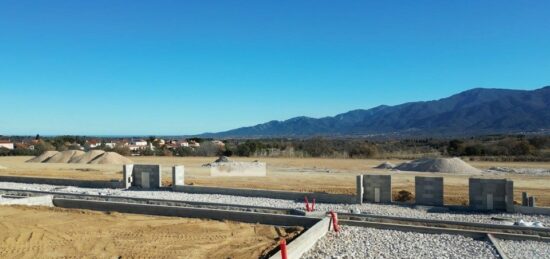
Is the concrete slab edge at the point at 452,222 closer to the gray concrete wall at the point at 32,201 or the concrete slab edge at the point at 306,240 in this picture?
the concrete slab edge at the point at 306,240

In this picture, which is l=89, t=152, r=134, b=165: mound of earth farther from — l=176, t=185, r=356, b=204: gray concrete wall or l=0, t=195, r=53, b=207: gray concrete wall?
l=0, t=195, r=53, b=207: gray concrete wall

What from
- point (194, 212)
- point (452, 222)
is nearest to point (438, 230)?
point (452, 222)

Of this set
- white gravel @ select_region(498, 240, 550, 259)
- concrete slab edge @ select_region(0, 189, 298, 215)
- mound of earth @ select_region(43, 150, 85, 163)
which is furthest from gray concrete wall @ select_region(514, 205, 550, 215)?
mound of earth @ select_region(43, 150, 85, 163)

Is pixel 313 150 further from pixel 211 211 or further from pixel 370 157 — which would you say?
pixel 211 211

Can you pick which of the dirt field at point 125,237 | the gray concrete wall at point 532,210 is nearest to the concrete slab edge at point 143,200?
the dirt field at point 125,237

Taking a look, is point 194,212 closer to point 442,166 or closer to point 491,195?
point 491,195

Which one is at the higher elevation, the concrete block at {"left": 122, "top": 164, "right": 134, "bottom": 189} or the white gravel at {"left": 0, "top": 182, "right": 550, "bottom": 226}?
the concrete block at {"left": 122, "top": 164, "right": 134, "bottom": 189}

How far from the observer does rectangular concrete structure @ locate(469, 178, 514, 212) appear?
17719 millimetres

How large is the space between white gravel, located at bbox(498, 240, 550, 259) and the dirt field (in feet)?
17.1

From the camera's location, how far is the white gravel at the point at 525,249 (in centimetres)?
1182

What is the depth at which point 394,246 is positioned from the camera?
1257 cm

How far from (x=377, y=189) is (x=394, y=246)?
24.5 ft

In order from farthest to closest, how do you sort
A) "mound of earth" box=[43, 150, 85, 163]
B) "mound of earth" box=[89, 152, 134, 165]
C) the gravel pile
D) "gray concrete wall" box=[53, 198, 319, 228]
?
"mound of earth" box=[43, 150, 85, 163]
"mound of earth" box=[89, 152, 134, 165]
"gray concrete wall" box=[53, 198, 319, 228]
the gravel pile

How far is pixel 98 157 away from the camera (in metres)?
43.2
